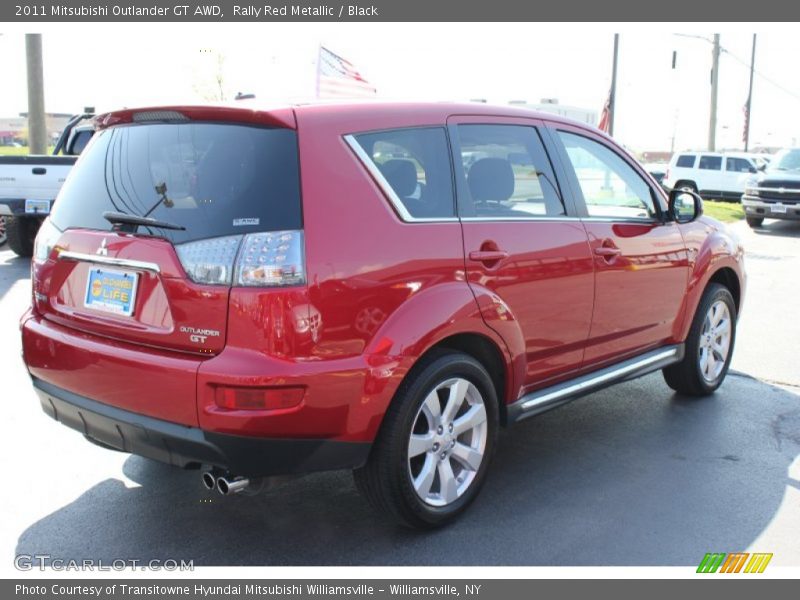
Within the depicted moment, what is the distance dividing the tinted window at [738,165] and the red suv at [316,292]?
2561 cm

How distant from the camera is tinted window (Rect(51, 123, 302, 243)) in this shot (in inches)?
117

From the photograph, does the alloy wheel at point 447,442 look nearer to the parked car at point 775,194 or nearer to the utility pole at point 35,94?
the utility pole at point 35,94

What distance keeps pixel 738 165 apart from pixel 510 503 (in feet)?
87.2

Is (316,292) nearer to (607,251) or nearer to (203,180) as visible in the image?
(203,180)

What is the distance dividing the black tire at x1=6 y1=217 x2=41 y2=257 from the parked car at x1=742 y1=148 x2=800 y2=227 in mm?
14127

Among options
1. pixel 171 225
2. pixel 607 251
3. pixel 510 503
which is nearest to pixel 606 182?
pixel 607 251

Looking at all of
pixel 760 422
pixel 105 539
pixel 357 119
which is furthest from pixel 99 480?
pixel 760 422

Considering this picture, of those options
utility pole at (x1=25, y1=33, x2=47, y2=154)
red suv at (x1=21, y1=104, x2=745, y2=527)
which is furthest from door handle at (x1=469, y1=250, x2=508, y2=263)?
utility pole at (x1=25, y1=33, x2=47, y2=154)

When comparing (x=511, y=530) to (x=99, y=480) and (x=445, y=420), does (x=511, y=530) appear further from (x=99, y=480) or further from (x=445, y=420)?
(x=99, y=480)

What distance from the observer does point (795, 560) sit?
3.42 meters

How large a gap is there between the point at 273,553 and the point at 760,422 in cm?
333

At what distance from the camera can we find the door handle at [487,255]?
3561 millimetres

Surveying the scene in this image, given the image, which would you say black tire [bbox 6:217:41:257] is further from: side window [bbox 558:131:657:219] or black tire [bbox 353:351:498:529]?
black tire [bbox 353:351:498:529]

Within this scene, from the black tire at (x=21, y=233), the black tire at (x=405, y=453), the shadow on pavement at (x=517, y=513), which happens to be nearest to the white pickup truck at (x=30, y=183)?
the black tire at (x=21, y=233)
